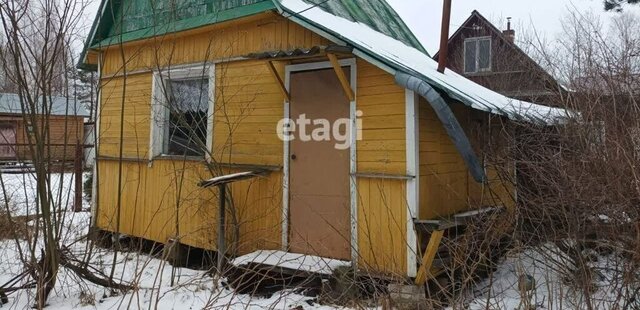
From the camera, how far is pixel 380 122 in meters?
5.40

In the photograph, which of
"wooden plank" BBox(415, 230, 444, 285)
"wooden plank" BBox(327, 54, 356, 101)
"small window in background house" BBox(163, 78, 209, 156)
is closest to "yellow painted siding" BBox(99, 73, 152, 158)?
"small window in background house" BBox(163, 78, 209, 156)

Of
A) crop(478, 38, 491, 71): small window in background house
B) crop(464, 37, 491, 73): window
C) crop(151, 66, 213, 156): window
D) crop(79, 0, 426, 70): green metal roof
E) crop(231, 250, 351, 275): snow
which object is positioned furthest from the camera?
crop(464, 37, 491, 73): window

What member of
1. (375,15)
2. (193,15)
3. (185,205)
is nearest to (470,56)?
(375,15)

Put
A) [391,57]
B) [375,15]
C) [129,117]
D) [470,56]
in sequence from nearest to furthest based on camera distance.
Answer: [391,57], [129,117], [375,15], [470,56]

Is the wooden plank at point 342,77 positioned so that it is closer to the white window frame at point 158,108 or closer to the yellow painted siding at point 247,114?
the yellow painted siding at point 247,114

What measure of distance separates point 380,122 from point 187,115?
3332 millimetres

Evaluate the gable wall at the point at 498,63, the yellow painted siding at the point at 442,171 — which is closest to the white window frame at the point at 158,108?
the yellow painted siding at the point at 442,171

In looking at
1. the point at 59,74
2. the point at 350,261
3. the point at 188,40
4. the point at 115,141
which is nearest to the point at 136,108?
the point at 115,141

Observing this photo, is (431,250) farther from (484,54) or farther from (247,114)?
(484,54)

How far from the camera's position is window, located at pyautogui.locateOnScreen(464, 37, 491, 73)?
744 inches

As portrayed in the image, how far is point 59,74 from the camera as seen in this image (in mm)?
4965

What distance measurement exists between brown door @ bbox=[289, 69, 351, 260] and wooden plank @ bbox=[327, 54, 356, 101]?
0.16m

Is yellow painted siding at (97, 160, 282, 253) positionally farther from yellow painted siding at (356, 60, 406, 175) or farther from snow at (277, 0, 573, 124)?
snow at (277, 0, 573, 124)

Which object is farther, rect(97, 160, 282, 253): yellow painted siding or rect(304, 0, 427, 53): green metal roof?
rect(304, 0, 427, 53): green metal roof
